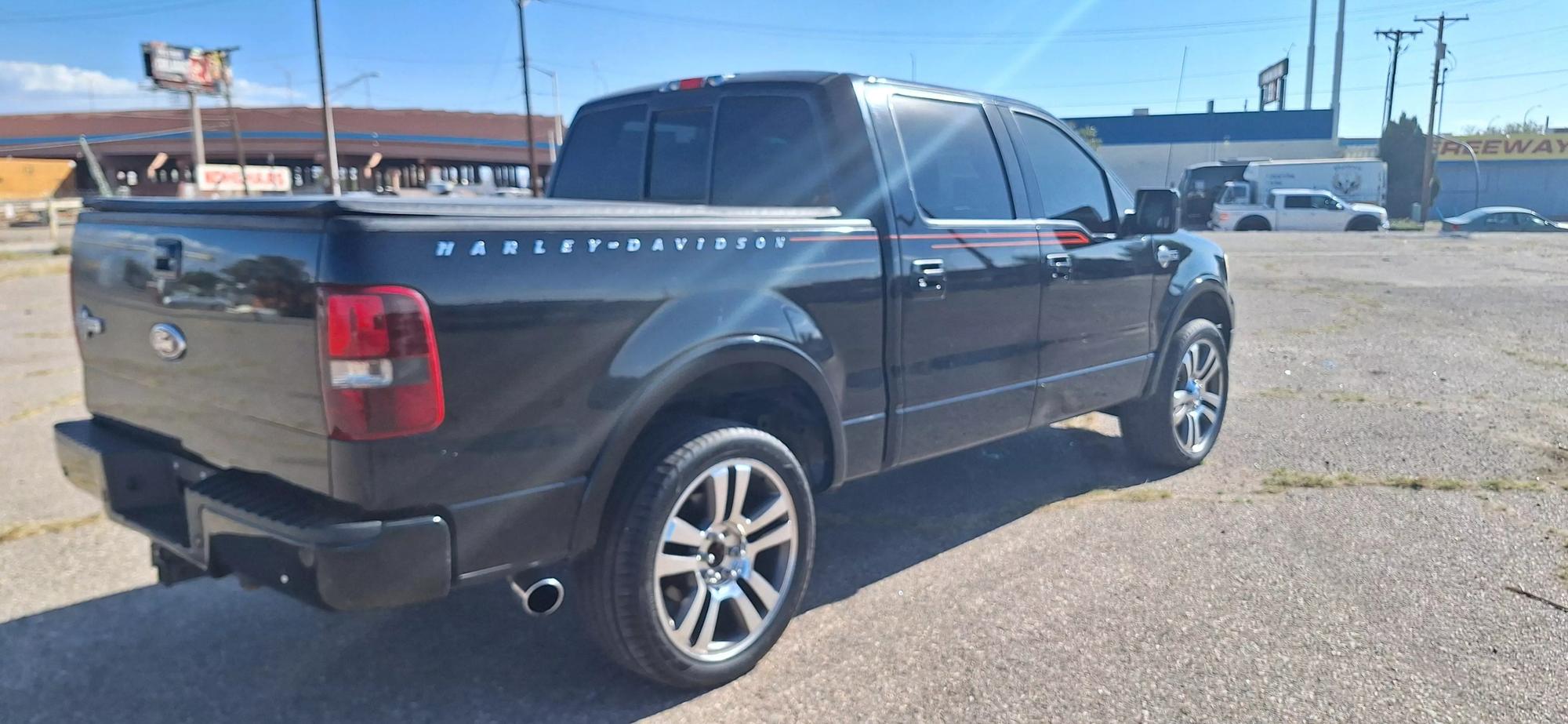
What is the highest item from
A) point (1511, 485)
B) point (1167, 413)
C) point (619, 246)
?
point (619, 246)

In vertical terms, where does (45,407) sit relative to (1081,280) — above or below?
below

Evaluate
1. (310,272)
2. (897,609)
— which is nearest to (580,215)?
(310,272)

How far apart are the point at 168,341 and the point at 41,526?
2350 mm

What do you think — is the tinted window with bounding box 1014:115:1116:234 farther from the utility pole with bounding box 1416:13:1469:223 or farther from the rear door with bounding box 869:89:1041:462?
the utility pole with bounding box 1416:13:1469:223

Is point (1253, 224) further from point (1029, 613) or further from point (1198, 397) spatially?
point (1029, 613)

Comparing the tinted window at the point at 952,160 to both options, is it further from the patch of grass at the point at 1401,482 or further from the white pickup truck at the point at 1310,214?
the white pickup truck at the point at 1310,214

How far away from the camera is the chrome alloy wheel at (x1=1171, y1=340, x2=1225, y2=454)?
5.57 meters

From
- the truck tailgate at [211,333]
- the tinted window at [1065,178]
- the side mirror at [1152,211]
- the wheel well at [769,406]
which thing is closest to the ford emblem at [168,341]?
the truck tailgate at [211,333]

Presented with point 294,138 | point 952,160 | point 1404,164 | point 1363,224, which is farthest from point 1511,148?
point 294,138

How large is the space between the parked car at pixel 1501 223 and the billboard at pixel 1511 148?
25239mm

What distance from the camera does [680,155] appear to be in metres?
4.33

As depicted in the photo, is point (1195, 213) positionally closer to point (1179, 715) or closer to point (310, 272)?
point (1179, 715)

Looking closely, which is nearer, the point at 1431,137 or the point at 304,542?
the point at 304,542

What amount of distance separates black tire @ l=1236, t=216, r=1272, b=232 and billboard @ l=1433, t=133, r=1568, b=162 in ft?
91.2
